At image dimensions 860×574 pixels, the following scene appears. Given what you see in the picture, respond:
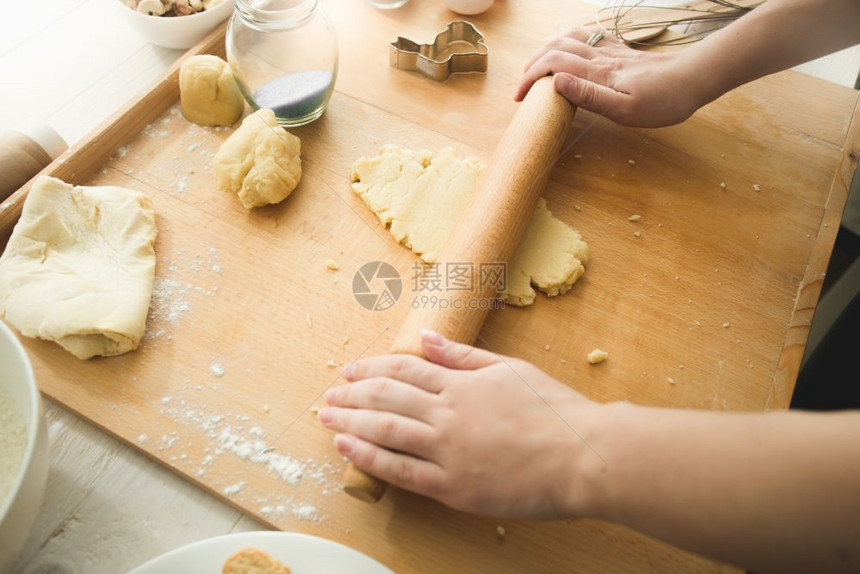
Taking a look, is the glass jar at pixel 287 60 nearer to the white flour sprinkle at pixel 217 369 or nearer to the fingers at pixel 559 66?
the fingers at pixel 559 66

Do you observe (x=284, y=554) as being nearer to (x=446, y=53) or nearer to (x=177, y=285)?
(x=177, y=285)

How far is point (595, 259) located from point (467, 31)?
2.00 feet

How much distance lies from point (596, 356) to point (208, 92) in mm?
839

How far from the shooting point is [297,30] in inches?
43.0

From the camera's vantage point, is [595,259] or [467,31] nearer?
[595,259]

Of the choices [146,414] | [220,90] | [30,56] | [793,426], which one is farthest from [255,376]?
[30,56]

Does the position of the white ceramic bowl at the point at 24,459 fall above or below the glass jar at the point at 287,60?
below

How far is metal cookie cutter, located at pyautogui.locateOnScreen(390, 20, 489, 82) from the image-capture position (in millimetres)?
1219

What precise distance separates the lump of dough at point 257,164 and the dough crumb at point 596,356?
582 mm

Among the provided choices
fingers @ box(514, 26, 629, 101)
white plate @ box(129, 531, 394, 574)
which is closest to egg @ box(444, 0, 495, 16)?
fingers @ box(514, 26, 629, 101)

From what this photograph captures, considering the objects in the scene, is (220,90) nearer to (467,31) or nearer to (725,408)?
(467,31)

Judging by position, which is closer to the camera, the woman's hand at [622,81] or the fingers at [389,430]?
the fingers at [389,430]

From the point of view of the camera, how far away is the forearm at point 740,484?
55cm

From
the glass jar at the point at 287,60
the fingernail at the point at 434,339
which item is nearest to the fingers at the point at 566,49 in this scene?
the glass jar at the point at 287,60
